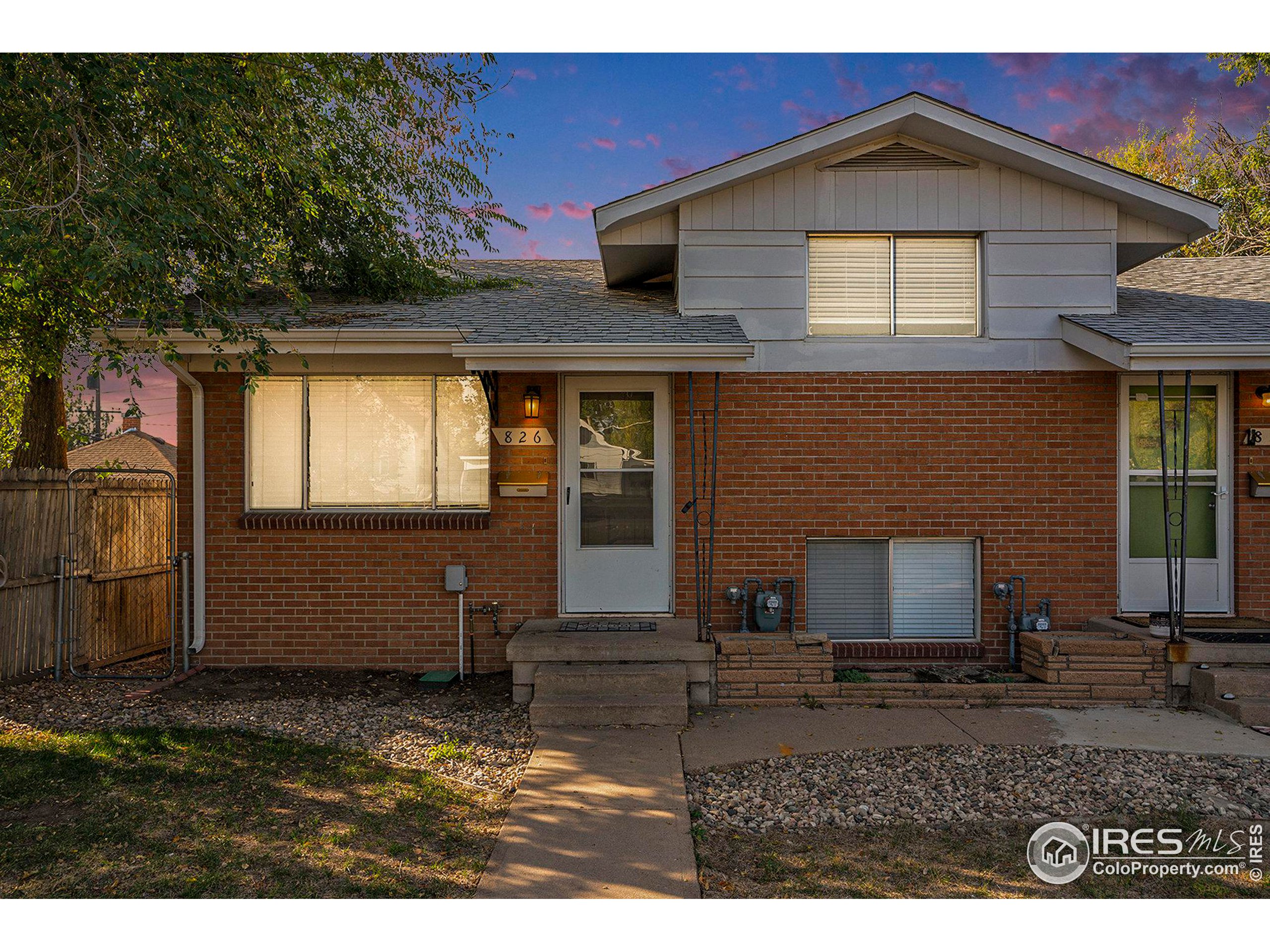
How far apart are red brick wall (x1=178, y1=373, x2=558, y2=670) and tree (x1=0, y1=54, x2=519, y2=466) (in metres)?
1.42

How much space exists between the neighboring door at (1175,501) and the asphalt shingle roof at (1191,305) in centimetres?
57

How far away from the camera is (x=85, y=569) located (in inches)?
282

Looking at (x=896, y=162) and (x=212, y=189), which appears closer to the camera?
(x=212, y=189)

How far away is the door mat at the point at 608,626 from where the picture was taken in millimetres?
6492

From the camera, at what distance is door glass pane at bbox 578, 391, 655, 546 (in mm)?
7027

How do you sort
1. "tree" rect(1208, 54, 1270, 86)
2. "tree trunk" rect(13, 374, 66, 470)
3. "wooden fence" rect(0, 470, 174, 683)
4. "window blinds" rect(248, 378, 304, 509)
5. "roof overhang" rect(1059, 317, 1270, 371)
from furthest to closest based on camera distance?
"tree" rect(1208, 54, 1270, 86), "tree trunk" rect(13, 374, 66, 470), "window blinds" rect(248, 378, 304, 509), "wooden fence" rect(0, 470, 174, 683), "roof overhang" rect(1059, 317, 1270, 371)

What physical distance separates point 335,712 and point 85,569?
337 centimetres

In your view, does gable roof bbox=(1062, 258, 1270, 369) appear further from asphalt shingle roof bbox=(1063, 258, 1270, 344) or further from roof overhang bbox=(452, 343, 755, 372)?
roof overhang bbox=(452, 343, 755, 372)

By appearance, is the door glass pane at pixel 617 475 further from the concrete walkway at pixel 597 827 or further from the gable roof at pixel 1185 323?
the gable roof at pixel 1185 323

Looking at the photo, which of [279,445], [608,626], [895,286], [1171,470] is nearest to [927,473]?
[895,286]

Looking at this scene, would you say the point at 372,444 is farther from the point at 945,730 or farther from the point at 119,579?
the point at 945,730

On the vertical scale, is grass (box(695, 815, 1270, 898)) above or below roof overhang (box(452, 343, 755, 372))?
below

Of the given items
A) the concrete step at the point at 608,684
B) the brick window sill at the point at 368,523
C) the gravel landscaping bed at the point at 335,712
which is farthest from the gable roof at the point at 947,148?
the gravel landscaping bed at the point at 335,712

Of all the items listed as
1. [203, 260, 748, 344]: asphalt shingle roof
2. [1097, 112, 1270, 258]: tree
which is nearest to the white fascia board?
[203, 260, 748, 344]: asphalt shingle roof
